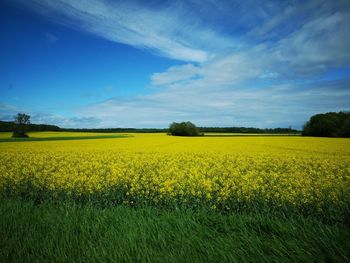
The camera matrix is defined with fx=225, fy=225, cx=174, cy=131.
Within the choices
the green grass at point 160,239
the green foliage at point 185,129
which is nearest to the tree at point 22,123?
the green foliage at point 185,129

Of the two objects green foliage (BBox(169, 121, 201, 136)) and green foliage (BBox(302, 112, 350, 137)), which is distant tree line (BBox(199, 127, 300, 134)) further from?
green foliage (BBox(302, 112, 350, 137))

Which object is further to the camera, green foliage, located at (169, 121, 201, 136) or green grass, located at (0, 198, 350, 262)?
green foliage, located at (169, 121, 201, 136)

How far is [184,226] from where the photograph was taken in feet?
11.4

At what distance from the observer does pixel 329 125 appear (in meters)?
52.5

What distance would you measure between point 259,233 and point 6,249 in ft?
11.6

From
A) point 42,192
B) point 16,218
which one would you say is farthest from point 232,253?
point 42,192

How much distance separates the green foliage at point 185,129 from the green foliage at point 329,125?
30246 millimetres

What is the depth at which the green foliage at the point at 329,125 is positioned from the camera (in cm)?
4944

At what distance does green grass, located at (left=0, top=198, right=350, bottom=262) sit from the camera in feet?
8.69

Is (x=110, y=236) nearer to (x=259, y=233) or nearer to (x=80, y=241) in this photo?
(x=80, y=241)

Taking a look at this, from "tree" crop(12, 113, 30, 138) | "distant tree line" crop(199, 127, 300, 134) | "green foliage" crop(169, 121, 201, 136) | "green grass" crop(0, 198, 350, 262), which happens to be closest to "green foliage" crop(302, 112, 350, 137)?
"distant tree line" crop(199, 127, 300, 134)

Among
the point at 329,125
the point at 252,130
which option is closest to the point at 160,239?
the point at 329,125

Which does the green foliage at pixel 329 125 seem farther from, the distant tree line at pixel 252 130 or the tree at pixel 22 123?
the tree at pixel 22 123

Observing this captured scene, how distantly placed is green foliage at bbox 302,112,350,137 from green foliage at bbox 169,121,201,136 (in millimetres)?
30246
